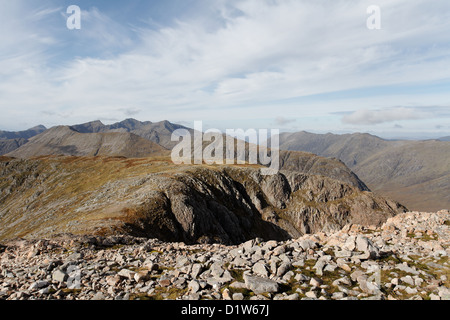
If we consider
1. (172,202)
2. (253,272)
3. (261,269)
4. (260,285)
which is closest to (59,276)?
(253,272)

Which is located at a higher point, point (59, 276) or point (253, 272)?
point (253, 272)

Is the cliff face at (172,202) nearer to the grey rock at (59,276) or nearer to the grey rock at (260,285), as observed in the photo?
the grey rock at (59,276)

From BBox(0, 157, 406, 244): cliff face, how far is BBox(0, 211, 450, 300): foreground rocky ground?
2071cm

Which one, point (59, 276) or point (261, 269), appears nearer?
point (261, 269)

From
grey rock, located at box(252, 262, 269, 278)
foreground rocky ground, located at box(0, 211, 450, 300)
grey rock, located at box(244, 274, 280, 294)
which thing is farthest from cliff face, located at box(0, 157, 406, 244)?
grey rock, located at box(244, 274, 280, 294)

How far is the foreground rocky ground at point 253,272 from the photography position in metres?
11.1

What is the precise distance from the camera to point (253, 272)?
42.5 feet

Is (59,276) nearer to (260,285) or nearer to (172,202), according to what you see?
(260,285)

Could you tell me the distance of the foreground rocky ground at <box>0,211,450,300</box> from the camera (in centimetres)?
1111

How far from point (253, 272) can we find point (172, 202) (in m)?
49.1

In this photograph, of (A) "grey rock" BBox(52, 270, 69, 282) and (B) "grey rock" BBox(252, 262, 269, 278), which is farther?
(A) "grey rock" BBox(52, 270, 69, 282)

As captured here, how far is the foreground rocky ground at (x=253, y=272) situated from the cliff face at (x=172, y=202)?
20.7 metres

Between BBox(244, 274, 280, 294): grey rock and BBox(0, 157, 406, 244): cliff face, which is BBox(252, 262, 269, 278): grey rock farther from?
BBox(0, 157, 406, 244): cliff face
